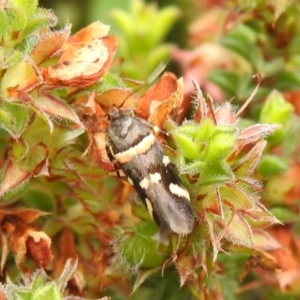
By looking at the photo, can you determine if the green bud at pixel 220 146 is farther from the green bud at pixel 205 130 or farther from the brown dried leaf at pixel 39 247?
the brown dried leaf at pixel 39 247

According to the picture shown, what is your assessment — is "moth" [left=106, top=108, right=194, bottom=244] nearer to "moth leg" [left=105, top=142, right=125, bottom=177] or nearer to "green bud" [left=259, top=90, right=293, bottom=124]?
"moth leg" [left=105, top=142, right=125, bottom=177]

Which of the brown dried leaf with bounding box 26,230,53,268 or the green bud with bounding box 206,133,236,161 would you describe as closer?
the green bud with bounding box 206,133,236,161

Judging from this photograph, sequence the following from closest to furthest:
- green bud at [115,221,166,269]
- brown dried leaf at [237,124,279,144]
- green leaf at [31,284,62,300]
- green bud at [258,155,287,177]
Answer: green leaf at [31,284,62,300] < brown dried leaf at [237,124,279,144] < green bud at [115,221,166,269] < green bud at [258,155,287,177]

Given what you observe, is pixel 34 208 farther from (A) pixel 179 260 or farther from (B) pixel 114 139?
(A) pixel 179 260

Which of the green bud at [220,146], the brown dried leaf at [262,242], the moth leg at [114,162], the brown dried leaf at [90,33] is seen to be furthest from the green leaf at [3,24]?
the brown dried leaf at [262,242]

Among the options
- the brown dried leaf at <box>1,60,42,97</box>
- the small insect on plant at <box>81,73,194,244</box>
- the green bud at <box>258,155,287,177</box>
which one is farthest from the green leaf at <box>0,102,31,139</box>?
the green bud at <box>258,155,287,177</box>

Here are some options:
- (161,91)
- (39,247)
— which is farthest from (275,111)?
(39,247)

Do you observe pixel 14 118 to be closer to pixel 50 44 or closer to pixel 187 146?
pixel 50 44

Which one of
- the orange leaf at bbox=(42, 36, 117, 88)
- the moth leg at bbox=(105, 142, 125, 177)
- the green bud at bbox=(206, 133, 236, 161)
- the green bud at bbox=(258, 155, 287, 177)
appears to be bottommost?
the green bud at bbox=(258, 155, 287, 177)
